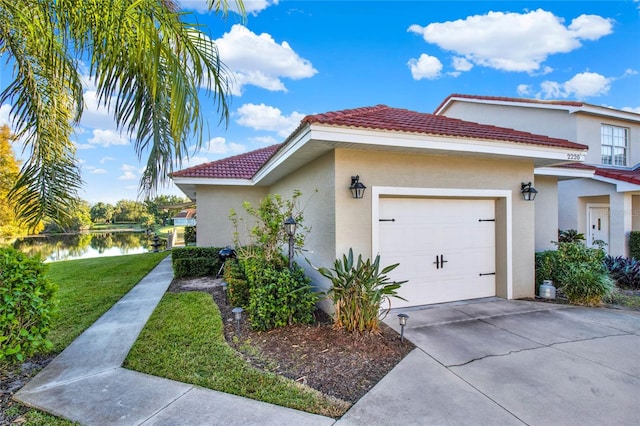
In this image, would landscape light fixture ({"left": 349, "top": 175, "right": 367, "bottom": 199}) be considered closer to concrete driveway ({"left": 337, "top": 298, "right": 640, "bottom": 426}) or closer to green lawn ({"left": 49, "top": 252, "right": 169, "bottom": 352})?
concrete driveway ({"left": 337, "top": 298, "right": 640, "bottom": 426})

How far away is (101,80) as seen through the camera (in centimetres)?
373

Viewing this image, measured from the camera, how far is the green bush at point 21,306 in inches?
141

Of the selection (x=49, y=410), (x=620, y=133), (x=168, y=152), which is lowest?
(x=49, y=410)

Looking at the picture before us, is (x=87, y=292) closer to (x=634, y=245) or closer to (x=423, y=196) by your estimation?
(x=423, y=196)

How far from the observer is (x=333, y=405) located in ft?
9.66

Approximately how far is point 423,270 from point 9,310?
666cm

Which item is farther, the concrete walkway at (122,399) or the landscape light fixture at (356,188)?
the landscape light fixture at (356,188)

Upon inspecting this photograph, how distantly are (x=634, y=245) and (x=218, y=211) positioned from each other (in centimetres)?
1556

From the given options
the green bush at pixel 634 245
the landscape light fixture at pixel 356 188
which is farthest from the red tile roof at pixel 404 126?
the green bush at pixel 634 245

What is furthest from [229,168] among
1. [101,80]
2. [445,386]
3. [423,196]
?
[445,386]

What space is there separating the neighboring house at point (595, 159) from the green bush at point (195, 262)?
14.0 meters

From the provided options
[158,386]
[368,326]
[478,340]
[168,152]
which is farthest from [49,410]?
[478,340]

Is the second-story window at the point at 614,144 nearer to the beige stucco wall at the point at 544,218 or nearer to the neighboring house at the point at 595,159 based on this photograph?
the neighboring house at the point at 595,159

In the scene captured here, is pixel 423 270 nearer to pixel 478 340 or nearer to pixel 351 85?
pixel 478 340
